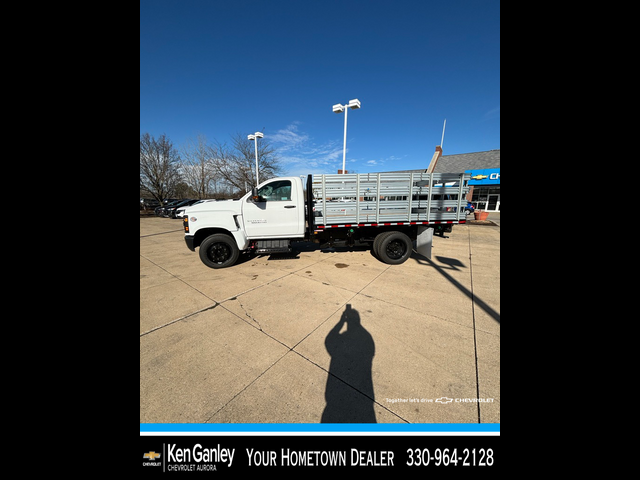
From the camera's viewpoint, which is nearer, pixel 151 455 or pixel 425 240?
pixel 151 455

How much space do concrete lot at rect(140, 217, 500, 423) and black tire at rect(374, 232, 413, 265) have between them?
80 cm

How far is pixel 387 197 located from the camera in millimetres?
4922

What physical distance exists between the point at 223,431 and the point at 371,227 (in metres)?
4.85

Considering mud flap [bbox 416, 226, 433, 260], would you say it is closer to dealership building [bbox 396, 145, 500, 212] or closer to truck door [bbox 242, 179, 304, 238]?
truck door [bbox 242, 179, 304, 238]

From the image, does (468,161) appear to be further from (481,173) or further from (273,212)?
(273,212)

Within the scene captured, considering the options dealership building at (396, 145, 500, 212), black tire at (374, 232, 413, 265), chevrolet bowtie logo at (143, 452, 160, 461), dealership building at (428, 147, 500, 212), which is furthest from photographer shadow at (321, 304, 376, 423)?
dealership building at (428, 147, 500, 212)

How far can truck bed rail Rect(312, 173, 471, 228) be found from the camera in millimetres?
4723

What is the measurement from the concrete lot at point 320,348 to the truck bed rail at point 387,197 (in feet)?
5.07

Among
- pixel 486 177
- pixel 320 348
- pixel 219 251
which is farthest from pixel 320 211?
pixel 486 177

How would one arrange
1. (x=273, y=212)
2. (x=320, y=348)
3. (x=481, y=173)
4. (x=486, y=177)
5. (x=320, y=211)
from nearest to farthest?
(x=320, y=348)
(x=320, y=211)
(x=273, y=212)
(x=486, y=177)
(x=481, y=173)

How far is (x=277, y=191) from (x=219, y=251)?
7.46 ft

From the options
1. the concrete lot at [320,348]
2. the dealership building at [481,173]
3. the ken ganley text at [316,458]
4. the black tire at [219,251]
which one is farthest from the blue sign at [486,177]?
the ken ganley text at [316,458]

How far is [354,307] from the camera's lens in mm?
3068

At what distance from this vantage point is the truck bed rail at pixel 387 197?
15.5 feet
